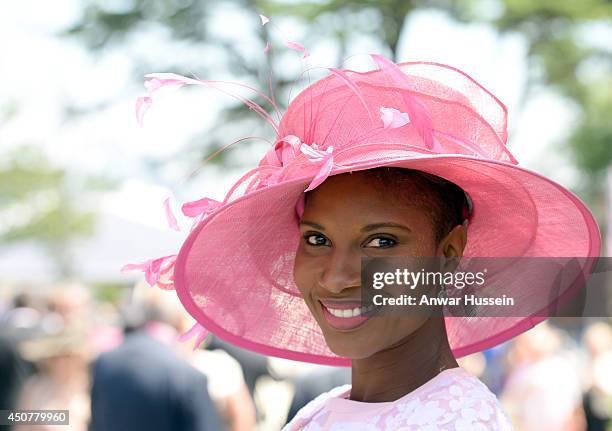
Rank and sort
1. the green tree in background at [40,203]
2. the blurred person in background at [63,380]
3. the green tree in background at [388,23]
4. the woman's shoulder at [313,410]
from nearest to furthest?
the woman's shoulder at [313,410] → the blurred person in background at [63,380] → the green tree in background at [388,23] → the green tree in background at [40,203]

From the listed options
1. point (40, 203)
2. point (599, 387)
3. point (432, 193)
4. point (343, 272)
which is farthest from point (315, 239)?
point (40, 203)

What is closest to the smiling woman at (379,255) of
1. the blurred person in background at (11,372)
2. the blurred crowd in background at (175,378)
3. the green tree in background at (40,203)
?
the blurred crowd in background at (175,378)

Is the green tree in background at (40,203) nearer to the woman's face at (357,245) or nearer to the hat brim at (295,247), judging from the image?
the hat brim at (295,247)

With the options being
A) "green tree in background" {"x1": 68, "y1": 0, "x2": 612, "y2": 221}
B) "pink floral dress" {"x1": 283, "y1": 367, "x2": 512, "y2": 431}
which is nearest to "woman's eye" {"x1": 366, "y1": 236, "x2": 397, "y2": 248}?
"pink floral dress" {"x1": 283, "y1": 367, "x2": 512, "y2": 431}

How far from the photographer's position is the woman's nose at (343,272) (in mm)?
1768

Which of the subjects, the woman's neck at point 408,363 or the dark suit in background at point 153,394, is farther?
the dark suit in background at point 153,394

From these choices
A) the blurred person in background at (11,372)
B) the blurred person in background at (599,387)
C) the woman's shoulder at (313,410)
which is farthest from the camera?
the blurred person in background at (599,387)

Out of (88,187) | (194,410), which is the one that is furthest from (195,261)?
(88,187)

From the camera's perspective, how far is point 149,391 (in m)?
4.39

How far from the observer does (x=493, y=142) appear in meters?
1.85

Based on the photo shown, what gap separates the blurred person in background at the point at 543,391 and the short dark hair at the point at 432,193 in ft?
14.7

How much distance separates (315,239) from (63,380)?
11.7ft

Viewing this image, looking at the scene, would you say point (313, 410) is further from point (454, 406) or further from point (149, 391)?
point (149, 391)

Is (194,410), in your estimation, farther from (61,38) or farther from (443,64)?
(61,38)
